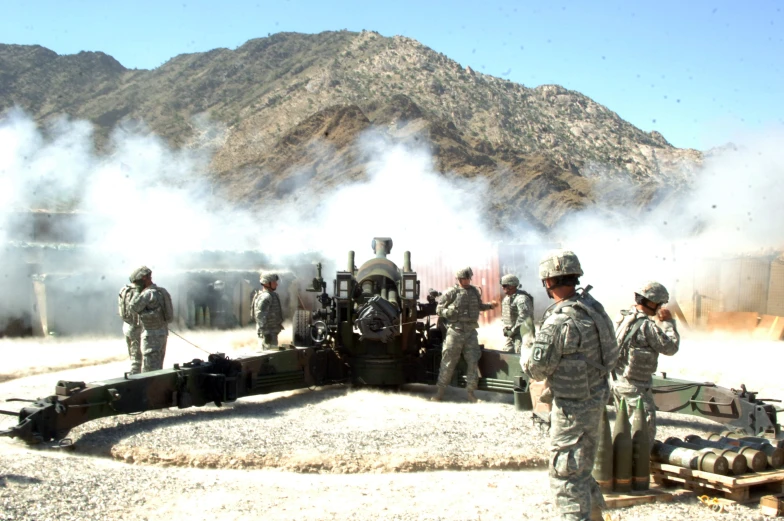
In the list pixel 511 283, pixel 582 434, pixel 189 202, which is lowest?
pixel 582 434

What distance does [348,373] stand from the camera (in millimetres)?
10461

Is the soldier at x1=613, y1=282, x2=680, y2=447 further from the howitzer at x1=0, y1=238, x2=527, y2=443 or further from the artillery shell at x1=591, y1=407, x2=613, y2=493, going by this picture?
the howitzer at x1=0, y1=238, x2=527, y2=443

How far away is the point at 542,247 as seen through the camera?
21.7 m

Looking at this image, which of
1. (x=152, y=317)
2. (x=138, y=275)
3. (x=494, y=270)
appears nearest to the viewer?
(x=152, y=317)

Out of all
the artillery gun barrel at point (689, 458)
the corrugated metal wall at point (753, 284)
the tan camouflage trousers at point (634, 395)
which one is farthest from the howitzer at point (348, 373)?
the corrugated metal wall at point (753, 284)

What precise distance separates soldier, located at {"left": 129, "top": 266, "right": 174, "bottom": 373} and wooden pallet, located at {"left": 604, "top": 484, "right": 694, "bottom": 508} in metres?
5.71

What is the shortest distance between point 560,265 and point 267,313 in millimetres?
7230

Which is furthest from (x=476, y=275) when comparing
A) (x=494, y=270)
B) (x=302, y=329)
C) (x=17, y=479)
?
(x=17, y=479)

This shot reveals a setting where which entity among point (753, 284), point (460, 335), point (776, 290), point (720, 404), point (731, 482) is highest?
point (753, 284)

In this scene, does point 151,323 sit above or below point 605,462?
above

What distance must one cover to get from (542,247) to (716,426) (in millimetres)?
13487

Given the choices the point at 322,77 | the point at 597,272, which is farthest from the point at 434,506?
→ the point at 322,77

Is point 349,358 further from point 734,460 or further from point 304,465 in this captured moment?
point 734,460

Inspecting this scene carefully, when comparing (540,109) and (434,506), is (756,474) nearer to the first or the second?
(434,506)
